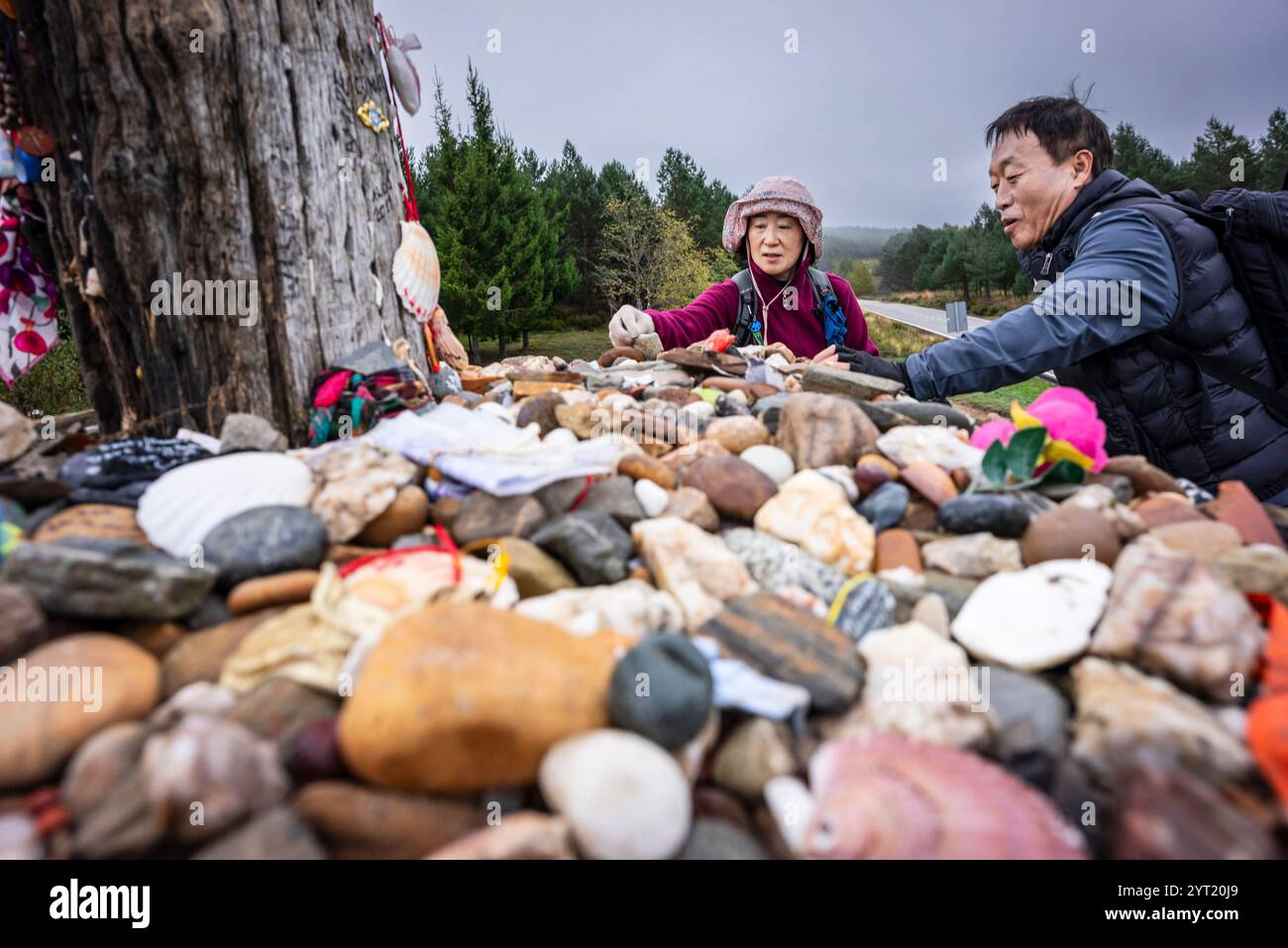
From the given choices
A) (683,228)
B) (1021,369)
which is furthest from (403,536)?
(683,228)

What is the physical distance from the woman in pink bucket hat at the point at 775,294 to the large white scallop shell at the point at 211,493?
2853 millimetres

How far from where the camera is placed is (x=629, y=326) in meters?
4.45

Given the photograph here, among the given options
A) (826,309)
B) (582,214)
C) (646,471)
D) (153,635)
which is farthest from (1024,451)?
(582,214)

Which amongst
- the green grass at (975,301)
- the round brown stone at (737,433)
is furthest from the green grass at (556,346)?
the green grass at (975,301)

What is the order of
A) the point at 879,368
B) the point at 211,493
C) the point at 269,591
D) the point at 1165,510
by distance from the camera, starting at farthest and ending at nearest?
the point at 879,368
the point at 1165,510
the point at 211,493
the point at 269,591

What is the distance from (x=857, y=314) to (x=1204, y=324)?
2.54m

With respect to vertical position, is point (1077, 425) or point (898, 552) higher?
point (1077, 425)

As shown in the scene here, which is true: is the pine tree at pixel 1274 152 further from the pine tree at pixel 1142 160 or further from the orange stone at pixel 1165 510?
the orange stone at pixel 1165 510

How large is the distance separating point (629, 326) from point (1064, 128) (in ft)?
8.53

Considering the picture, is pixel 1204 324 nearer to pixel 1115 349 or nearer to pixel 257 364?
pixel 1115 349

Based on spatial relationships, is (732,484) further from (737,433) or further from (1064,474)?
(1064,474)

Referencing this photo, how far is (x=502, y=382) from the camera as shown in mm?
3488

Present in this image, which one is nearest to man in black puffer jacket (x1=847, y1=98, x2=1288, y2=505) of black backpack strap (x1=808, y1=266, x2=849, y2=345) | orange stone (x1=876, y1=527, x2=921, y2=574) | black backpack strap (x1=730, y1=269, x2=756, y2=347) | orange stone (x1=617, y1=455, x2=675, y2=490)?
orange stone (x1=876, y1=527, x2=921, y2=574)

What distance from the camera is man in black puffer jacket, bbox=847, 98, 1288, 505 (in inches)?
107
